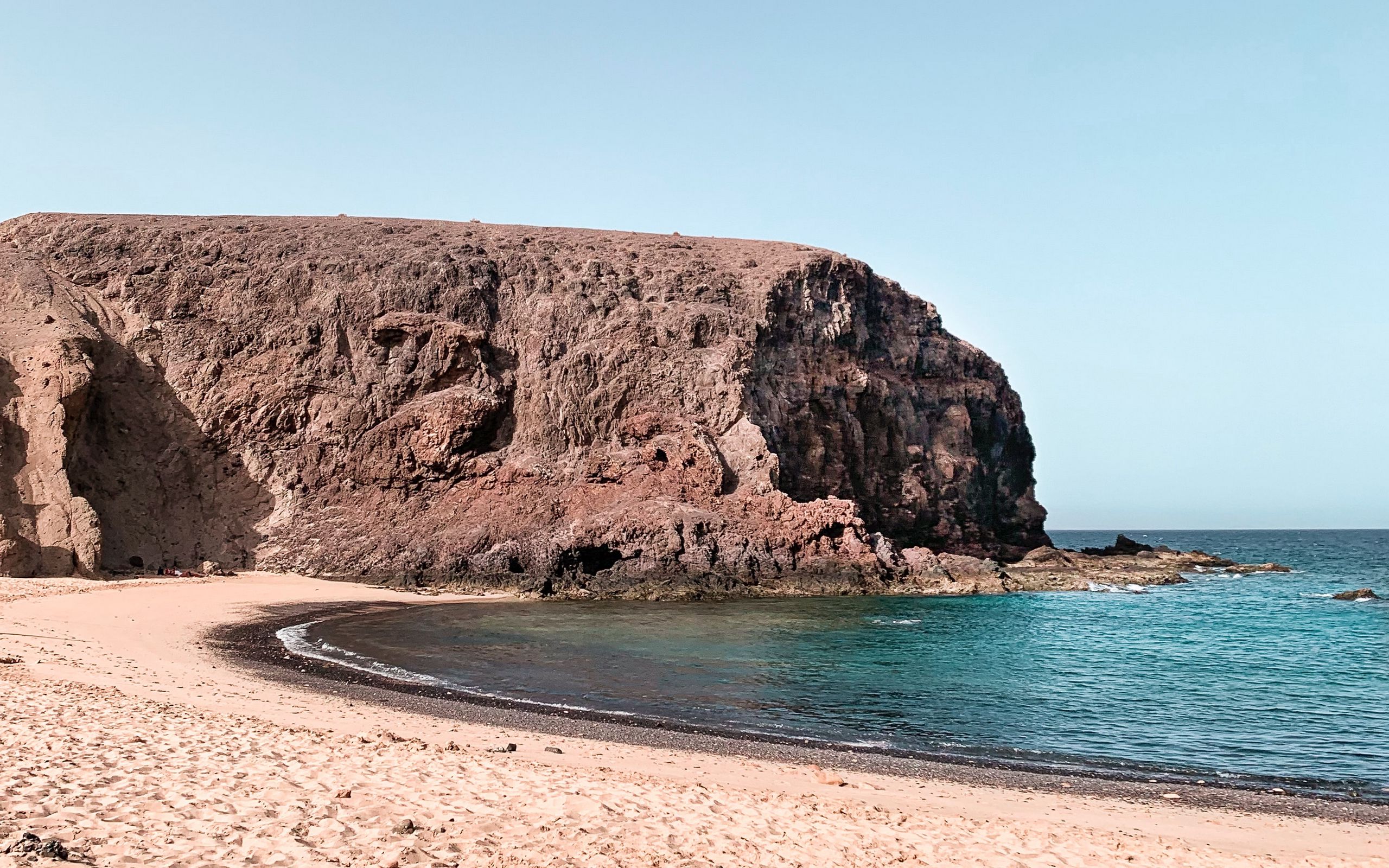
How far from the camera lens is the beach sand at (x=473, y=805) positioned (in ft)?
24.5

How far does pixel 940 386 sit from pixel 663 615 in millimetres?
31223

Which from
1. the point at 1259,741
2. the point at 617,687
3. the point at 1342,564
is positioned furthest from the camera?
the point at 1342,564

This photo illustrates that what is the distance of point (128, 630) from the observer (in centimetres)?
2188

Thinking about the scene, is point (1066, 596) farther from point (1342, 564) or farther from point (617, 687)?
point (1342, 564)

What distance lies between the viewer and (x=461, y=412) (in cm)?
4359

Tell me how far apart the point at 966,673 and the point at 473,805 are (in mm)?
15690

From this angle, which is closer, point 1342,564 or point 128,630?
point 128,630

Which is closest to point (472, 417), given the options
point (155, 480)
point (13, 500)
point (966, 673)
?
point (155, 480)

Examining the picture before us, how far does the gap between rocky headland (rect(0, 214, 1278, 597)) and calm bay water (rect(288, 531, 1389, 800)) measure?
5194 mm

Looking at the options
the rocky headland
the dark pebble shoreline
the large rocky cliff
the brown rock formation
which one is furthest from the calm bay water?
the brown rock formation

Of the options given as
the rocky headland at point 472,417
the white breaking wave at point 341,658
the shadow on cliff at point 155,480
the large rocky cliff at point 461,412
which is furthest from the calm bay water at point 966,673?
the shadow on cliff at point 155,480

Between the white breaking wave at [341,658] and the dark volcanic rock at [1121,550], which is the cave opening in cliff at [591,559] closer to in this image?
the white breaking wave at [341,658]

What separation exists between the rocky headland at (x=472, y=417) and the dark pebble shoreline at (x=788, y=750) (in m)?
20.3

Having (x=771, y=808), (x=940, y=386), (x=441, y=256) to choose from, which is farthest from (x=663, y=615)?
(x=940, y=386)
